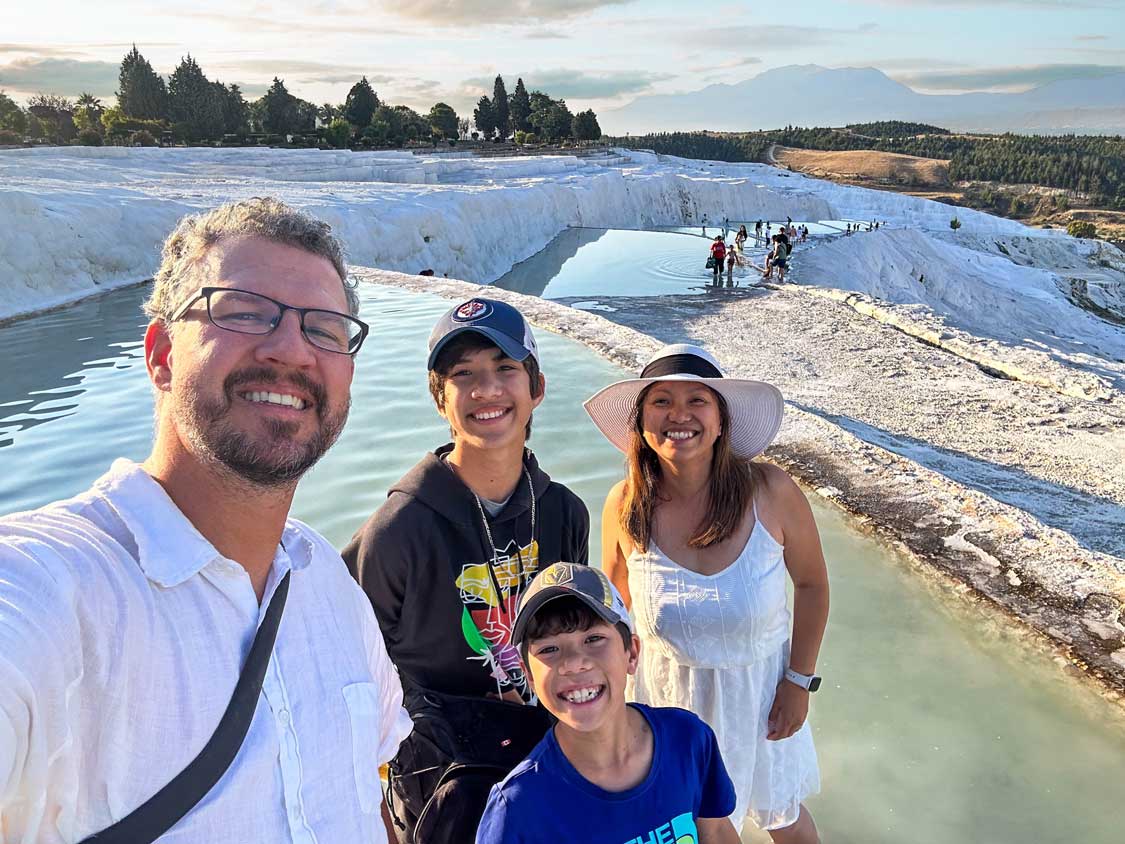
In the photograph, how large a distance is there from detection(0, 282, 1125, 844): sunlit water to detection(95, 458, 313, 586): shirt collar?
239 centimetres

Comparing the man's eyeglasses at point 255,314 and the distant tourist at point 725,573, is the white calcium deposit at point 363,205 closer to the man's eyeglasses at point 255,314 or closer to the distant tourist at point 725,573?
the distant tourist at point 725,573

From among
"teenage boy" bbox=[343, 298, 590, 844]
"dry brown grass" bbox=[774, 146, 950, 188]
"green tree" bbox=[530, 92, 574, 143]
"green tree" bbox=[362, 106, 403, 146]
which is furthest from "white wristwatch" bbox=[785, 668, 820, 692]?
"dry brown grass" bbox=[774, 146, 950, 188]

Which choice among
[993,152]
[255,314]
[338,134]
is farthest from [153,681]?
[993,152]

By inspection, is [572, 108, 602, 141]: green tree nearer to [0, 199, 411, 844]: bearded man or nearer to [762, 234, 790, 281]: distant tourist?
[762, 234, 790, 281]: distant tourist

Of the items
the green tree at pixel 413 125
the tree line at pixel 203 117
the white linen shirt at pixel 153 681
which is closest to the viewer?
the white linen shirt at pixel 153 681

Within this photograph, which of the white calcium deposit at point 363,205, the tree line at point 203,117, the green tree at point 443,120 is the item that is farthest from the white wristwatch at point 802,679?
the green tree at point 443,120

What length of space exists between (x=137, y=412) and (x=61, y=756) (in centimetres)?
682

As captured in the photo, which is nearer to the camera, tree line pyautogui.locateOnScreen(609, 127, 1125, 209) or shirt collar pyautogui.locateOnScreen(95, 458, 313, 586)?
shirt collar pyautogui.locateOnScreen(95, 458, 313, 586)

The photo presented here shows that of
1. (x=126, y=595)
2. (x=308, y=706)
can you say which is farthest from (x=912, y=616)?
(x=126, y=595)

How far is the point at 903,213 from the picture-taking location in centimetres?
Answer: 5009

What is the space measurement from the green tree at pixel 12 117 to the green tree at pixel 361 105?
20050mm

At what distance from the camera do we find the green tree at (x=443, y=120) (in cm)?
6366

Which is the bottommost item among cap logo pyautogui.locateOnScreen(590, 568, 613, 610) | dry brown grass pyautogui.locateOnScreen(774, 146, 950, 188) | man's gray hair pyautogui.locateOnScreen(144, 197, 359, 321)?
cap logo pyautogui.locateOnScreen(590, 568, 613, 610)

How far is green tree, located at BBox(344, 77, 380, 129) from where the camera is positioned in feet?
184
